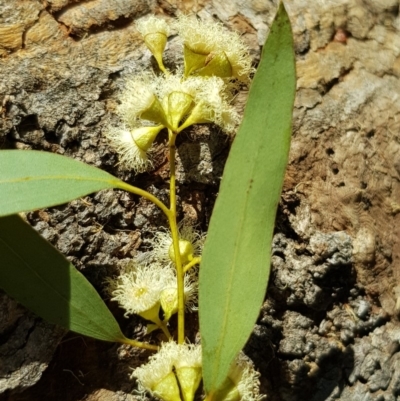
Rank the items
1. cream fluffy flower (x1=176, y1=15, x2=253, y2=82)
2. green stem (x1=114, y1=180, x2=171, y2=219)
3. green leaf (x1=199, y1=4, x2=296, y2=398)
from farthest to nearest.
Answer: cream fluffy flower (x1=176, y1=15, x2=253, y2=82) < green stem (x1=114, y1=180, x2=171, y2=219) < green leaf (x1=199, y1=4, x2=296, y2=398)

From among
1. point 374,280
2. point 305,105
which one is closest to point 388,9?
point 305,105

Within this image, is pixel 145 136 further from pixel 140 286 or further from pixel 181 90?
pixel 140 286

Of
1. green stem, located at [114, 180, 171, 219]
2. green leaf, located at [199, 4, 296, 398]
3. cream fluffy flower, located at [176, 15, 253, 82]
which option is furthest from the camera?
cream fluffy flower, located at [176, 15, 253, 82]

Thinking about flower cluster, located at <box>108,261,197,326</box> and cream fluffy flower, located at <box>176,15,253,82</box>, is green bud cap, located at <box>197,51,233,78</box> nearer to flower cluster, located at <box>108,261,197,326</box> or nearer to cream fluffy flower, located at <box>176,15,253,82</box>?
cream fluffy flower, located at <box>176,15,253,82</box>

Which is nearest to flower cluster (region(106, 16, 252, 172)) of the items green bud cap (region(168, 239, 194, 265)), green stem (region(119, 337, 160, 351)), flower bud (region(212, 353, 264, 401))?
green bud cap (region(168, 239, 194, 265))

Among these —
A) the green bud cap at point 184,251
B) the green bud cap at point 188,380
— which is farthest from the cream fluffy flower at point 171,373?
the green bud cap at point 184,251

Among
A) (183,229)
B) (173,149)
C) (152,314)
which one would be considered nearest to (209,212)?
(183,229)

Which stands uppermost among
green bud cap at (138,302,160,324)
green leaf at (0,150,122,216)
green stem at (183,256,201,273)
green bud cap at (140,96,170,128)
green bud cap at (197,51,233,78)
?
green bud cap at (197,51,233,78)
